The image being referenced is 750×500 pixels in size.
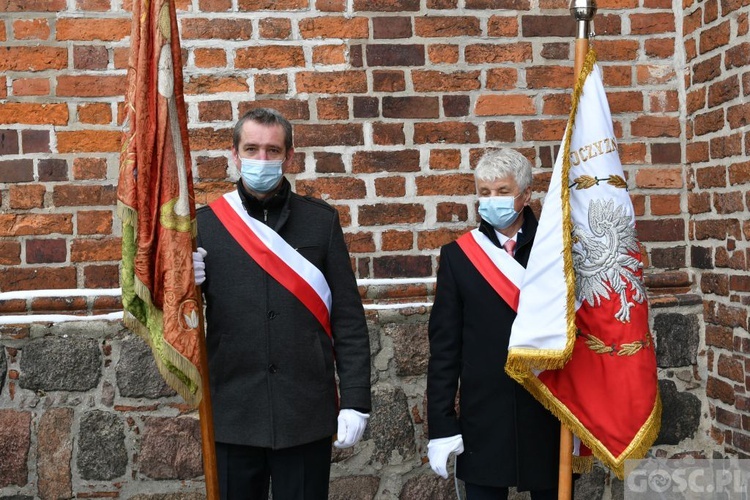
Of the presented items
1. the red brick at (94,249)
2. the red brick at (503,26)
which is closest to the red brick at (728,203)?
the red brick at (503,26)

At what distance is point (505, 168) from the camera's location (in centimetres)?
275

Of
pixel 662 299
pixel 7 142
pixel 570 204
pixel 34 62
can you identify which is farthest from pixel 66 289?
pixel 662 299

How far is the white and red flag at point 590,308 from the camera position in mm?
2668

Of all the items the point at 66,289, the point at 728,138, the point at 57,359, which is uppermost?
the point at 728,138

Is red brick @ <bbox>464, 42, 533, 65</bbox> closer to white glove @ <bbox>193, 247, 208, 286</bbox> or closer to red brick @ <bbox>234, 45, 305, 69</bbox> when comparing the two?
red brick @ <bbox>234, 45, 305, 69</bbox>

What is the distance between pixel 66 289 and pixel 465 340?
1624mm

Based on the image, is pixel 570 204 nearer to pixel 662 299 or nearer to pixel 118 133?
pixel 662 299

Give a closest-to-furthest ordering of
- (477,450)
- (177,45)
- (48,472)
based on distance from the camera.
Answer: (177,45), (477,450), (48,472)

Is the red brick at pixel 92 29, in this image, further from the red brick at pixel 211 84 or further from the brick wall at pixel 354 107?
the red brick at pixel 211 84

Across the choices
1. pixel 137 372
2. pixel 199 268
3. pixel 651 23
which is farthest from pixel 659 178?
pixel 137 372

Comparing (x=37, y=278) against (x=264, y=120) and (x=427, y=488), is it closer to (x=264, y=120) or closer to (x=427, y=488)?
(x=264, y=120)

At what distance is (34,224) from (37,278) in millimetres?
206

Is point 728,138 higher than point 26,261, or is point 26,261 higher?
point 728,138

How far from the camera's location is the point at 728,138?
3.50 m
